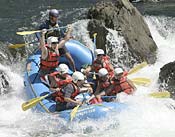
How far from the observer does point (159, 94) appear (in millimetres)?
9164

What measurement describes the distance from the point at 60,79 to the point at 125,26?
4379 mm

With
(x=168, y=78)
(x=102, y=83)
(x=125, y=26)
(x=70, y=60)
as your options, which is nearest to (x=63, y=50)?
→ (x=70, y=60)

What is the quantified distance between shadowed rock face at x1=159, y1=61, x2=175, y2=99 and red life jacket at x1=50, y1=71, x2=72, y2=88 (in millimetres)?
2360

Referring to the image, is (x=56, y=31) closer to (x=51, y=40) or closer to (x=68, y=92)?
(x=51, y=40)

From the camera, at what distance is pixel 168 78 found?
409 inches

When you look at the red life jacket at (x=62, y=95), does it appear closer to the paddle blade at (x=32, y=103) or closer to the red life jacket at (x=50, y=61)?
the paddle blade at (x=32, y=103)

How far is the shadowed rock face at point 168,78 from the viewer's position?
10.3 metres

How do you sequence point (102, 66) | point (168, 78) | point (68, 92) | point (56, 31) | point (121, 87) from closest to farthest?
point (68, 92) → point (121, 87) → point (102, 66) → point (168, 78) → point (56, 31)

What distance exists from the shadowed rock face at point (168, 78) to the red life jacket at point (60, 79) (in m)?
2.36

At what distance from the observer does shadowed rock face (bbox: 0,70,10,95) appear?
11.4m

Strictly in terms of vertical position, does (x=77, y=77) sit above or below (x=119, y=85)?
above

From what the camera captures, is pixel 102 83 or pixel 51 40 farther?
pixel 51 40

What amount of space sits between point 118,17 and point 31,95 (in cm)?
423

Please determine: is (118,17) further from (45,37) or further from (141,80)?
(141,80)
